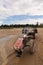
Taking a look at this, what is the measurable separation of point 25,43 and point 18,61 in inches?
59.5

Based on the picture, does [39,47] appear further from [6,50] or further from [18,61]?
[18,61]

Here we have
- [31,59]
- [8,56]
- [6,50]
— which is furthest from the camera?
[6,50]

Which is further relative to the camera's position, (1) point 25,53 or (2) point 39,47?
(2) point 39,47

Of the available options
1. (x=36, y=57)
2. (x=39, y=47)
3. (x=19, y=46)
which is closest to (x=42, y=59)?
(x=36, y=57)

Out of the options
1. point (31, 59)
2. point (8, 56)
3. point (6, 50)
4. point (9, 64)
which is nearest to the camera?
point (9, 64)

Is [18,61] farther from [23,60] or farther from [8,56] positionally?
[8,56]

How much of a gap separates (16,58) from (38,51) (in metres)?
1.63

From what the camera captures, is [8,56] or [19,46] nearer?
[19,46]

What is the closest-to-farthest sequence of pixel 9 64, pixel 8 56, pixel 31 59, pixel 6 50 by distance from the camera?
1. pixel 9 64
2. pixel 31 59
3. pixel 8 56
4. pixel 6 50

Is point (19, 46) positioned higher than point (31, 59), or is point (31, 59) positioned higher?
point (19, 46)

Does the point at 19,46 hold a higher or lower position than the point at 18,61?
higher

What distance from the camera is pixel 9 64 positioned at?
9.07m

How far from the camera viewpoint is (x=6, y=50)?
38.2 ft

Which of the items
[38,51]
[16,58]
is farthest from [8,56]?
[38,51]
